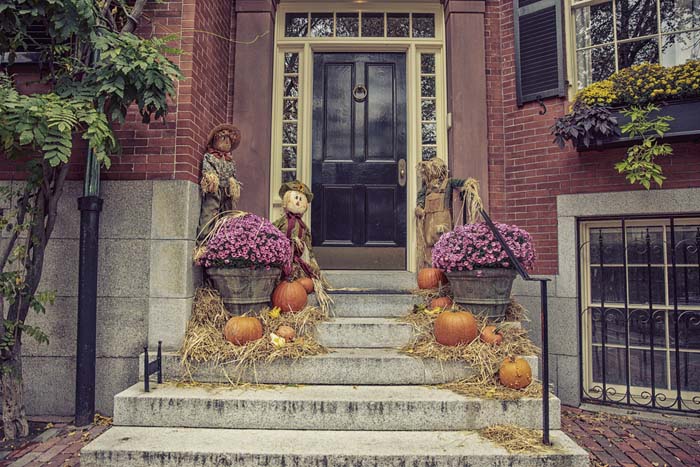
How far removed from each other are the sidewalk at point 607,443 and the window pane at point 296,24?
4308 millimetres

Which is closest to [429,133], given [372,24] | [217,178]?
[372,24]

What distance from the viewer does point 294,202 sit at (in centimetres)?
414

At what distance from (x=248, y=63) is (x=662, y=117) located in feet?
12.7

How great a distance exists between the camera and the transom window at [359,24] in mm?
5289

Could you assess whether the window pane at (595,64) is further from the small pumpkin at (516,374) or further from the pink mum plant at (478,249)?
the small pumpkin at (516,374)

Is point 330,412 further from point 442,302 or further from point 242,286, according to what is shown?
point 442,302

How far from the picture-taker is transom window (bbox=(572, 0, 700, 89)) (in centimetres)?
416

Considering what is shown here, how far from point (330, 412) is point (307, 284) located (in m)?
1.25

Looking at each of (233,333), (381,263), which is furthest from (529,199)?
(233,333)

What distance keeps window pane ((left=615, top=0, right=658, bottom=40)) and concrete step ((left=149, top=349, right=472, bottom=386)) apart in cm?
354

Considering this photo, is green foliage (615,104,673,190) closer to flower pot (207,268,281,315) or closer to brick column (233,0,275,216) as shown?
flower pot (207,268,281,315)

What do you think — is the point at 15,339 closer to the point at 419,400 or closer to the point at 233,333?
the point at 233,333

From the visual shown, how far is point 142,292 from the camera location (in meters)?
3.65

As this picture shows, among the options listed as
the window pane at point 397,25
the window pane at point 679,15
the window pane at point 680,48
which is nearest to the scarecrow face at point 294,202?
Result: the window pane at point 397,25
